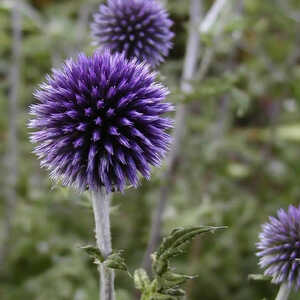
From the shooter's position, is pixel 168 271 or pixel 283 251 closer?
pixel 168 271

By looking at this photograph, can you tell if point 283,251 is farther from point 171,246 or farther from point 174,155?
point 174,155

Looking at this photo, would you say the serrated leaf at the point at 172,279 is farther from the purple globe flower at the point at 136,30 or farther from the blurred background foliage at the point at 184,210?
the blurred background foliage at the point at 184,210

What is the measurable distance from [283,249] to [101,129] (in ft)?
2.95

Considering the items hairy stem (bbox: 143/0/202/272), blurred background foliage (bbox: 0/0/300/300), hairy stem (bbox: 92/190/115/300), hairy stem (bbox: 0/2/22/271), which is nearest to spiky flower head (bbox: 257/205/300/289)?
hairy stem (bbox: 92/190/115/300)

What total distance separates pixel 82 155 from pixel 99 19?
1.20 metres

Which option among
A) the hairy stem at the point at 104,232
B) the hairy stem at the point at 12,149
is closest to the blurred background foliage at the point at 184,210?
the hairy stem at the point at 12,149

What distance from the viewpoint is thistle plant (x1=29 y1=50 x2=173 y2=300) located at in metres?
1.67

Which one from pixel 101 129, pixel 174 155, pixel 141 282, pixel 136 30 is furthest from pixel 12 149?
pixel 141 282

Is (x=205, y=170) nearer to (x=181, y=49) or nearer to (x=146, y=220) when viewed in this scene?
(x=146, y=220)

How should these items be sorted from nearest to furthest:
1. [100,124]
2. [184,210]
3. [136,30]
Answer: [100,124] → [136,30] → [184,210]

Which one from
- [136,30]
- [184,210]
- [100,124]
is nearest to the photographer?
[100,124]

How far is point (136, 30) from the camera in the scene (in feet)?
8.16

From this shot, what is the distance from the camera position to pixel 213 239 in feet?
15.4

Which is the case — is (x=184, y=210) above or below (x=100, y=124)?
below
